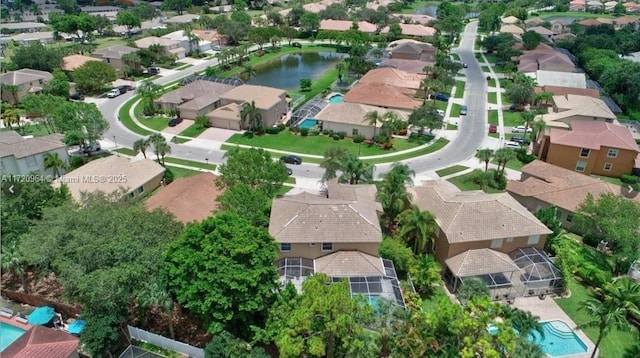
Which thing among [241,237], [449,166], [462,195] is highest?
[241,237]

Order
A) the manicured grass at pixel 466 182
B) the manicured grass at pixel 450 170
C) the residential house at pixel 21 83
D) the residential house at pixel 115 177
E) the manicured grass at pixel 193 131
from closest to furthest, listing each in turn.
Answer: the residential house at pixel 115 177 < the manicured grass at pixel 466 182 < the manicured grass at pixel 450 170 < the manicured grass at pixel 193 131 < the residential house at pixel 21 83

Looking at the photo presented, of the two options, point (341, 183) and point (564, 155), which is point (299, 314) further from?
point (564, 155)

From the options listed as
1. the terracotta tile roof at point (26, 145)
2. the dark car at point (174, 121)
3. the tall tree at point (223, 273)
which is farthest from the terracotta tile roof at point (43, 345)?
the dark car at point (174, 121)

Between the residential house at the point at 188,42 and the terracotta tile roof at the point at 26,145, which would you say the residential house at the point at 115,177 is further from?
the residential house at the point at 188,42

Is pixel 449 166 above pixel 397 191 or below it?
below

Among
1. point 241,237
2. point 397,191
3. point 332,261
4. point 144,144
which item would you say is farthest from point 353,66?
point 241,237

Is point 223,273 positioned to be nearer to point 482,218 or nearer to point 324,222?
point 324,222

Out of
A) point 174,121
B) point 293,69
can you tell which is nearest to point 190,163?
point 174,121
